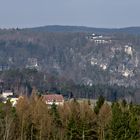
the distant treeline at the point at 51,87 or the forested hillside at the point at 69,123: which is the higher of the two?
the forested hillside at the point at 69,123

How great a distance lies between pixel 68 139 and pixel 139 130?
5917 mm

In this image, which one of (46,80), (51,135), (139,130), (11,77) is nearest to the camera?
(139,130)

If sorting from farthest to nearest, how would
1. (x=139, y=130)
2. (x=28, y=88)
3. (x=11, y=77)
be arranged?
(x=11, y=77) → (x=28, y=88) → (x=139, y=130)

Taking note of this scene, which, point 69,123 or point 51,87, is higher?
point 69,123

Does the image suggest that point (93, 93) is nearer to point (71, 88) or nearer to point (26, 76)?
point (71, 88)

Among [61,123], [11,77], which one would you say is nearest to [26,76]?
[11,77]

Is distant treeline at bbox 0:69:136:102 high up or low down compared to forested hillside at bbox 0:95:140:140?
down

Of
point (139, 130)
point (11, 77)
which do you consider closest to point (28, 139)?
point (139, 130)

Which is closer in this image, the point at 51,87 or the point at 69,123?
the point at 69,123

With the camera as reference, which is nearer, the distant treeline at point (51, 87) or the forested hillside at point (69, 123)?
the forested hillside at point (69, 123)

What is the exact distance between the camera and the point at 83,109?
2352 inches

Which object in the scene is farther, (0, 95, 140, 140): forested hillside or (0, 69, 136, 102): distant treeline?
(0, 69, 136, 102): distant treeline

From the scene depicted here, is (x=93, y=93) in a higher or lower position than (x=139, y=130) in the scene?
lower

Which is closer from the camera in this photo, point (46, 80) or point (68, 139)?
point (68, 139)
